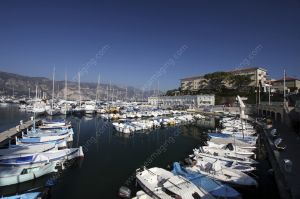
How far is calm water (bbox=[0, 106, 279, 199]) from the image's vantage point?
1636 cm

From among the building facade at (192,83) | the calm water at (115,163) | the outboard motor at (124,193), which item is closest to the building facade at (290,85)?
the building facade at (192,83)

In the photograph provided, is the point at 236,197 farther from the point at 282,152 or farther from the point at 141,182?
the point at 282,152

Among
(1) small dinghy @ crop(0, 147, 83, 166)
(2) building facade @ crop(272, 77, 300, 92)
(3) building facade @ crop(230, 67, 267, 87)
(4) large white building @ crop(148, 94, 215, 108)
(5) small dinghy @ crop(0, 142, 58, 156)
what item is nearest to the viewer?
(1) small dinghy @ crop(0, 147, 83, 166)

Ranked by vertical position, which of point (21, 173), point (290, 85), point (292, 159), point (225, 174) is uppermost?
point (290, 85)

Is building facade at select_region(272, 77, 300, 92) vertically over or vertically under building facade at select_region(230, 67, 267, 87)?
under

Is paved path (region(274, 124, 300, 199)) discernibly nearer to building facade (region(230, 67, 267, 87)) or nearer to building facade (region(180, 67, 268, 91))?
building facade (region(180, 67, 268, 91))

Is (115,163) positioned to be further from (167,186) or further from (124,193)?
(167,186)

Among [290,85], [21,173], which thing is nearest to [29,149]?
[21,173]

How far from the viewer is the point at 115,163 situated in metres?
22.8

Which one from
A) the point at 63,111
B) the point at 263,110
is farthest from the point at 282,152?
the point at 63,111

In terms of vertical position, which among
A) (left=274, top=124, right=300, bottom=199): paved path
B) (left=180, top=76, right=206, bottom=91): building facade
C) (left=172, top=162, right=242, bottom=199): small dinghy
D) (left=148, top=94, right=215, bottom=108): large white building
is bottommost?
(left=172, top=162, right=242, bottom=199): small dinghy

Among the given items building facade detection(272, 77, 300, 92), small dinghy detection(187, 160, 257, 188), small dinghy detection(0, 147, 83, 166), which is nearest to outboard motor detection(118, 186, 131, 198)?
small dinghy detection(187, 160, 257, 188)

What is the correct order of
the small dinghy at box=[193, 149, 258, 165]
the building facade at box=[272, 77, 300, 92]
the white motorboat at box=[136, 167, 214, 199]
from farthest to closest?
the building facade at box=[272, 77, 300, 92]
the small dinghy at box=[193, 149, 258, 165]
the white motorboat at box=[136, 167, 214, 199]

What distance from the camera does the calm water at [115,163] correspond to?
1636cm
